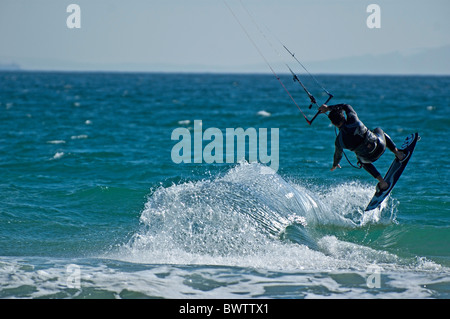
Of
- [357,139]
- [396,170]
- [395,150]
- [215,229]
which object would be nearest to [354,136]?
[357,139]

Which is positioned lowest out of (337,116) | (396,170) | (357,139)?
(396,170)

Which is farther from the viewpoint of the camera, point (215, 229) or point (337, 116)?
point (215, 229)

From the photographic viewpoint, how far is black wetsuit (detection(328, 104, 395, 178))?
984 cm

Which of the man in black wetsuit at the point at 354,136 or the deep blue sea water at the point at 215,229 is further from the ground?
the man in black wetsuit at the point at 354,136

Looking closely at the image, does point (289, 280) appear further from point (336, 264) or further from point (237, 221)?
point (237, 221)

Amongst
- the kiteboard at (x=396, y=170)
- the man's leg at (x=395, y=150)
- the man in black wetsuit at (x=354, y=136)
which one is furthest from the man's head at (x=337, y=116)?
the kiteboard at (x=396, y=170)

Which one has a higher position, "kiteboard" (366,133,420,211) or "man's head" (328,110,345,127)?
"man's head" (328,110,345,127)

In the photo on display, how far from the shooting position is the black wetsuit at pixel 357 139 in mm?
9842

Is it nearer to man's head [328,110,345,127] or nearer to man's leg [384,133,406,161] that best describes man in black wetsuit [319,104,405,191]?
man's head [328,110,345,127]

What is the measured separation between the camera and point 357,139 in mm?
10000

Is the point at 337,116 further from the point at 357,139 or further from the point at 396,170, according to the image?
the point at 396,170

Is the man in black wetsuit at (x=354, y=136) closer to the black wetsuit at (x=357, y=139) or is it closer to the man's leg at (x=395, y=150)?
the black wetsuit at (x=357, y=139)

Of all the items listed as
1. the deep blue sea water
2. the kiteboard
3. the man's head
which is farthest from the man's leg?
the deep blue sea water

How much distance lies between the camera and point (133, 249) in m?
9.96
